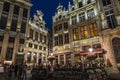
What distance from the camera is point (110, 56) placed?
16359 mm

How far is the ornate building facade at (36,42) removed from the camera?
28680 millimetres

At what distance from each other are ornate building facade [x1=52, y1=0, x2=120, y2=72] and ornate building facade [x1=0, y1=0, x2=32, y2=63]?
9308mm

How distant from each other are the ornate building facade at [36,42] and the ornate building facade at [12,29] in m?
2.34

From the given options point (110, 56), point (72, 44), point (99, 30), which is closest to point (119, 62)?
point (110, 56)

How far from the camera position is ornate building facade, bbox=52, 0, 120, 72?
1646cm

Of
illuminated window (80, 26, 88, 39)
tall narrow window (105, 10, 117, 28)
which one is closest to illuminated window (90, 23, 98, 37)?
illuminated window (80, 26, 88, 39)

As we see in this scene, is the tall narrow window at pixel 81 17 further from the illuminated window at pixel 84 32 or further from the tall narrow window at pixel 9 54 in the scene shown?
the tall narrow window at pixel 9 54

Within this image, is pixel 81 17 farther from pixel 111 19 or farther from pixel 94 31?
pixel 111 19

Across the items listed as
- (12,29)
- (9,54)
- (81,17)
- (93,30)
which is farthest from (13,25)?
(93,30)

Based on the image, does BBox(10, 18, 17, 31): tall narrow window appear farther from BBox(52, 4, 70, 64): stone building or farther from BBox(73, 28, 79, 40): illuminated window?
BBox(73, 28, 79, 40): illuminated window

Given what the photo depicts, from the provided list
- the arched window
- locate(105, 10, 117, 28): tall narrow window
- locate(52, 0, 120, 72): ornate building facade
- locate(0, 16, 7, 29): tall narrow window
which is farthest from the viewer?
A: locate(0, 16, 7, 29): tall narrow window

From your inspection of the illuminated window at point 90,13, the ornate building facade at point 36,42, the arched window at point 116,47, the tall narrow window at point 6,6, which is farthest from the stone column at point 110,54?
the tall narrow window at point 6,6

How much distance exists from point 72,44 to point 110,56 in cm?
810

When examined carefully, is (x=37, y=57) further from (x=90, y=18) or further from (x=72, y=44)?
(x=90, y=18)
